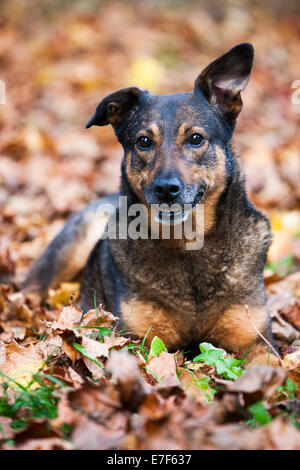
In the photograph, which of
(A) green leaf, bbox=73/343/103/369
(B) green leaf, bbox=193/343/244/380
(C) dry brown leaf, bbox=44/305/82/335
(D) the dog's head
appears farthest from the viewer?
(D) the dog's head

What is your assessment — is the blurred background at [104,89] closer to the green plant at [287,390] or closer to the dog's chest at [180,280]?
the dog's chest at [180,280]

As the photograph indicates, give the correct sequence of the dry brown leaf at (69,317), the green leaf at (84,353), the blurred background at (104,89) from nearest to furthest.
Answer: the green leaf at (84,353) → the dry brown leaf at (69,317) → the blurred background at (104,89)

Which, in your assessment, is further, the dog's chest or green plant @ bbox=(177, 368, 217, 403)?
the dog's chest

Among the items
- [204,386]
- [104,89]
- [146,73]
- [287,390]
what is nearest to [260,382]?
[287,390]

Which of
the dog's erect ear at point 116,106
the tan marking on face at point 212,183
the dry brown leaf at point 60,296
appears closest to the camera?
the tan marking on face at point 212,183

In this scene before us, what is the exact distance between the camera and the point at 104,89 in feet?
36.7

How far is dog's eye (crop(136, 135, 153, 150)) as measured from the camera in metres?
4.14

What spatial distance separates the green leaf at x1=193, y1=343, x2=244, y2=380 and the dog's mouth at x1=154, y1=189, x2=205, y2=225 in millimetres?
906

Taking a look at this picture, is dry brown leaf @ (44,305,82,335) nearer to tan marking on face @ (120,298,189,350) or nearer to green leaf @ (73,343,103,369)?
green leaf @ (73,343,103,369)

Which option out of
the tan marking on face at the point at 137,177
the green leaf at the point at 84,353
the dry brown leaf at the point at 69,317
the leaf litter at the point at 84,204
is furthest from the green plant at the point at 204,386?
the tan marking on face at the point at 137,177

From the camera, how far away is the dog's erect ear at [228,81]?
13.9 feet

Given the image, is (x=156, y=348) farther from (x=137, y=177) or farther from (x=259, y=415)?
(x=137, y=177)

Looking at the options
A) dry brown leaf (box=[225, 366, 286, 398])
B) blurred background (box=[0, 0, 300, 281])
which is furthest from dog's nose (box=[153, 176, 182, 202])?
blurred background (box=[0, 0, 300, 281])
